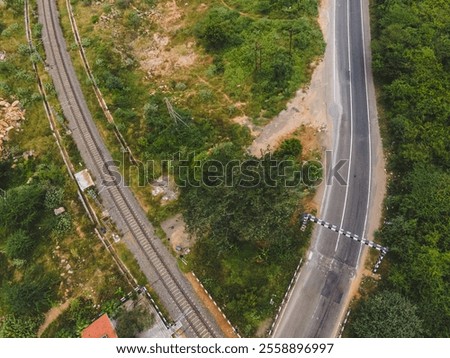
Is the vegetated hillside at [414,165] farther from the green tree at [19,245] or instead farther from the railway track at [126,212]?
the green tree at [19,245]

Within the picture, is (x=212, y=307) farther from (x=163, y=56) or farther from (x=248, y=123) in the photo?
(x=163, y=56)

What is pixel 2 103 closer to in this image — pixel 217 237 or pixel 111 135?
pixel 111 135

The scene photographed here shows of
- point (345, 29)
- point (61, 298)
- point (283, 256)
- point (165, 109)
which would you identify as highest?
point (345, 29)

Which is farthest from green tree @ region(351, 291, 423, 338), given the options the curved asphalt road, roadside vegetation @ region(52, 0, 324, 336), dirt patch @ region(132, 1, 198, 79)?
dirt patch @ region(132, 1, 198, 79)

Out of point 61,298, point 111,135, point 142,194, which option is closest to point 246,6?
point 111,135

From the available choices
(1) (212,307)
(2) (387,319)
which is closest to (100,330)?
→ (1) (212,307)

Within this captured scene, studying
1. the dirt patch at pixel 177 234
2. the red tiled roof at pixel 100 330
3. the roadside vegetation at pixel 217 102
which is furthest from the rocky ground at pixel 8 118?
the red tiled roof at pixel 100 330
